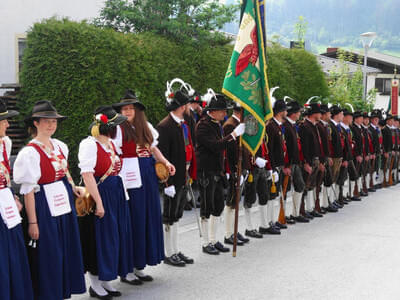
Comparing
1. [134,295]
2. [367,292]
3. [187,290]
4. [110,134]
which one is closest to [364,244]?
[367,292]

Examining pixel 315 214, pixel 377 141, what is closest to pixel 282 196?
pixel 315 214

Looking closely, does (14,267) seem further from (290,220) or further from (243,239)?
(290,220)

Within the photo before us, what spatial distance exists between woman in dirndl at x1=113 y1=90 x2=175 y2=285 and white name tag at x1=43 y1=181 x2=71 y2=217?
98 cm

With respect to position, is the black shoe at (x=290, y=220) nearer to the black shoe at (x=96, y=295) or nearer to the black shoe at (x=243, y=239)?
the black shoe at (x=243, y=239)

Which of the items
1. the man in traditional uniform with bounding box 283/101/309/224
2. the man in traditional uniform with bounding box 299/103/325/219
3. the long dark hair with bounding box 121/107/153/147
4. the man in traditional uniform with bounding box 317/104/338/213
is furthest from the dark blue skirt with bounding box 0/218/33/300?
the man in traditional uniform with bounding box 317/104/338/213

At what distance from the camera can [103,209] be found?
4.90 metres

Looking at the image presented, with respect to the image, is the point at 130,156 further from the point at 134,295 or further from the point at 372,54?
the point at 372,54

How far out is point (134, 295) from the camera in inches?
208

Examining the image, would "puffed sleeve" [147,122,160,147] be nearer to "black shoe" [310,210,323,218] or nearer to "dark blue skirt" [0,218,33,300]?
"dark blue skirt" [0,218,33,300]

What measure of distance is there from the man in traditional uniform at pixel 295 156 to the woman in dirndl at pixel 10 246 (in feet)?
17.8

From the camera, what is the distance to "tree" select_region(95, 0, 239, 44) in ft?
40.9

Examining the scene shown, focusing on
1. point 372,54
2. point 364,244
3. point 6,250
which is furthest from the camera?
point 372,54

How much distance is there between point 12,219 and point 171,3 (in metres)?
10.1

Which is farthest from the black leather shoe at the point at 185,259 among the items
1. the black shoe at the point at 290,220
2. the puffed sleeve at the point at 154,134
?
the black shoe at the point at 290,220
